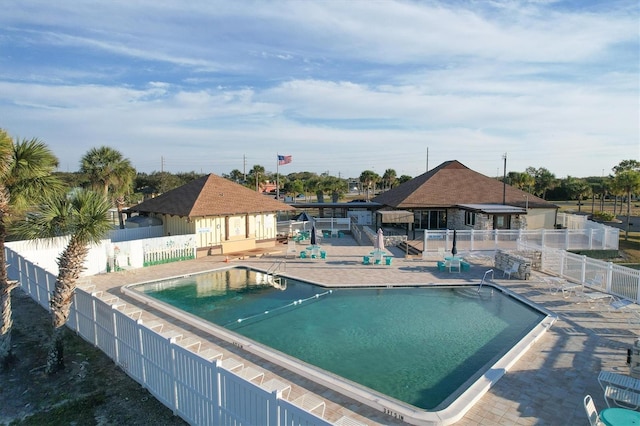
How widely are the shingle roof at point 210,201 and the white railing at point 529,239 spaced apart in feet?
33.7

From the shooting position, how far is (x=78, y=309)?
10.5 metres

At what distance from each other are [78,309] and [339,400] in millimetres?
7328

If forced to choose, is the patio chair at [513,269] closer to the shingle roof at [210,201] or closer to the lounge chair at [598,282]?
the lounge chair at [598,282]

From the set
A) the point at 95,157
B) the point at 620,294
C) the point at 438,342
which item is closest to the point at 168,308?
the point at 438,342

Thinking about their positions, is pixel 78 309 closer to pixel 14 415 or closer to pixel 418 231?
pixel 14 415

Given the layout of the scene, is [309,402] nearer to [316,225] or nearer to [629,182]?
[316,225]

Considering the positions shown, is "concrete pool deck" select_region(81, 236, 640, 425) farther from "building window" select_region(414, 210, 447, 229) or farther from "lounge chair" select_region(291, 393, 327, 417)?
"building window" select_region(414, 210, 447, 229)

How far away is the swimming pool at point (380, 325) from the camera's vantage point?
29.5ft

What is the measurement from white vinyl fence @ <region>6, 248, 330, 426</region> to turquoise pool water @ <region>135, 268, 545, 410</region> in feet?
11.3

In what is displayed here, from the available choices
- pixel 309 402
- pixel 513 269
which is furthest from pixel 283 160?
pixel 309 402

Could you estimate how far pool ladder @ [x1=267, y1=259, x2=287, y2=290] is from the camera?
16.8m

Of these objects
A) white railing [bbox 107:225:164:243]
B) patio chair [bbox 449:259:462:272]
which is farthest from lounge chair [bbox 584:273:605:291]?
white railing [bbox 107:225:164:243]

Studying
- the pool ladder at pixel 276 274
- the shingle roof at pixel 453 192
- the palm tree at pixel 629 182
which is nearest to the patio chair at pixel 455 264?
the pool ladder at pixel 276 274

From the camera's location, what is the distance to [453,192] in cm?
3036
